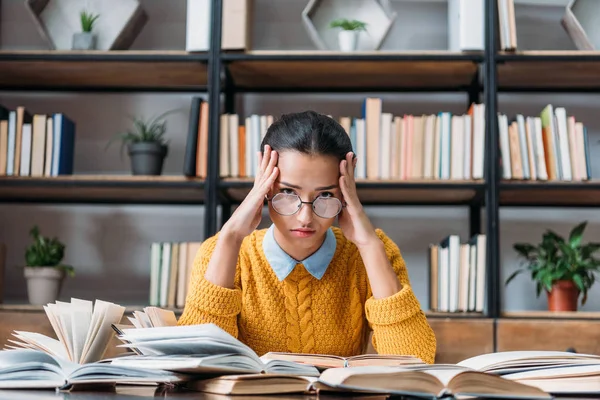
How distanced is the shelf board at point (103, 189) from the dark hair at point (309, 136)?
943 mm

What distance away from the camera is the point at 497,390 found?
0.79 meters

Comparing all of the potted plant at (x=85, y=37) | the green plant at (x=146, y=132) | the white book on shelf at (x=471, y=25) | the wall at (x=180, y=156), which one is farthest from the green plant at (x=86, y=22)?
the white book on shelf at (x=471, y=25)

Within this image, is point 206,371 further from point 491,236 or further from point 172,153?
point 172,153

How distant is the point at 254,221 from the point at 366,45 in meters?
1.31

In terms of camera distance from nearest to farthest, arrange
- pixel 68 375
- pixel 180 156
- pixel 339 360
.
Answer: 1. pixel 68 375
2. pixel 339 360
3. pixel 180 156

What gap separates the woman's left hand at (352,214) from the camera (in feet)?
4.77

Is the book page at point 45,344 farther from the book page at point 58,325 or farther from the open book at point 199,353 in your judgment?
the open book at point 199,353

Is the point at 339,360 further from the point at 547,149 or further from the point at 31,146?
the point at 31,146

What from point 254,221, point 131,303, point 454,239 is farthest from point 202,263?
point 131,303

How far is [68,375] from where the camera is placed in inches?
35.4

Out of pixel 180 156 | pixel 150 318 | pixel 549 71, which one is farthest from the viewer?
pixel 180 156

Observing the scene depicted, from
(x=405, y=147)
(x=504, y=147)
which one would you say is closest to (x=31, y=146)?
(x=405, y=147)

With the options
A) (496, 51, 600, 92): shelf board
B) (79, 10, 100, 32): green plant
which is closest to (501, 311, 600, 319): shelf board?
(496, 51, 600, 92): shelf board

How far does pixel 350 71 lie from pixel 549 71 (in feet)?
2.21
